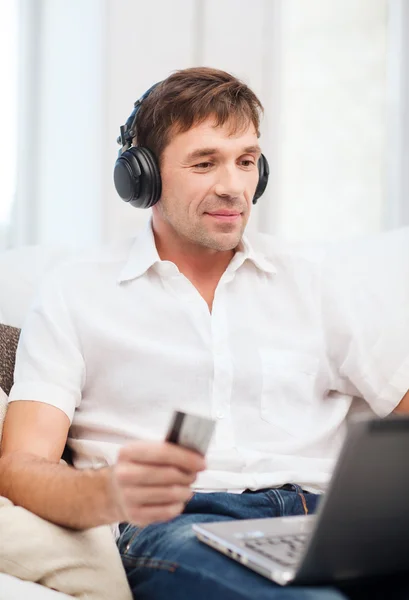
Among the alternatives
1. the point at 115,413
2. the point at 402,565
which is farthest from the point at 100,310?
the point at 402,565

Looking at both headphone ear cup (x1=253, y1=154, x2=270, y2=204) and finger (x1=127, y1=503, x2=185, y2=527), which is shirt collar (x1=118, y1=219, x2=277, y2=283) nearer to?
headphone ear cup (x1=253, y1=154, x2=270, y2=204)

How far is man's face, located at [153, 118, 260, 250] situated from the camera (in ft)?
4.76

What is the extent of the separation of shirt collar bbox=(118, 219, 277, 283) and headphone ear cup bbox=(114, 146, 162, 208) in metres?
0.07

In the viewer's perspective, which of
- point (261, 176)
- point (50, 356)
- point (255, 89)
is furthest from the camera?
point (255, 89)

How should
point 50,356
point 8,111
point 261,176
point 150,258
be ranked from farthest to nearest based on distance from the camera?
point 8,111
point 261,176
point 150,258
point 50,356

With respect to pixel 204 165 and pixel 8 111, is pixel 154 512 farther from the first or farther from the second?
pixel 8 111

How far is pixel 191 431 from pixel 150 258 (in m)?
0.69

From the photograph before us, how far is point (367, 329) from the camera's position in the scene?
150 centimetres

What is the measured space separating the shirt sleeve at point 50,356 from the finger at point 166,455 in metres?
0.47

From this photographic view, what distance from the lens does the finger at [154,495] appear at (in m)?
0.88

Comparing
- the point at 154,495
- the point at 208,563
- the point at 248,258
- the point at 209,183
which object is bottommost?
the point at 208,563

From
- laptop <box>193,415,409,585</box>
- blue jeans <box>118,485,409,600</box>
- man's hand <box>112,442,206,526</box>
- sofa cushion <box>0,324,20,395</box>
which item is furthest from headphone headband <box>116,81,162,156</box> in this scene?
laptop <box>193,415,409,585</box>

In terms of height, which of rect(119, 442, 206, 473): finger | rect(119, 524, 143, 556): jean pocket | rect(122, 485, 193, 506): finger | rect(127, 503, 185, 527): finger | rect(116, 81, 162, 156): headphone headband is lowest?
rect(119, 524, 143, 556): jean pocket

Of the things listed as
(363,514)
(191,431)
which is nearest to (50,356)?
(191,431)
